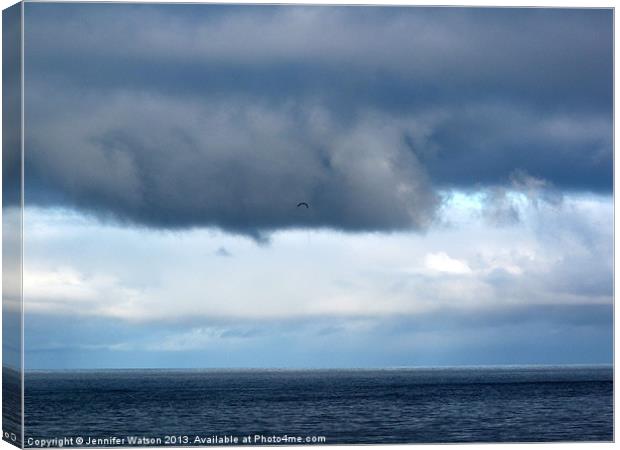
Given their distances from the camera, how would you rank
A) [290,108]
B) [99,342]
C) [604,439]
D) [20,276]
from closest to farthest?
1. [20,276]
2. [604,439]
3. [290,108]
4. [99,342]

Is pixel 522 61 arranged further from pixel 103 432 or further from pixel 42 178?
pixel 103 432

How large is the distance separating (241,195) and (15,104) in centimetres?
1264

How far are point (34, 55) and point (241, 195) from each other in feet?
40.5

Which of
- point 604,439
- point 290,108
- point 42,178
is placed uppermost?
point 290,108

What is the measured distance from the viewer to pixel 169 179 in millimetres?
52344

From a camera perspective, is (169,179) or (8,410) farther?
(169,179)

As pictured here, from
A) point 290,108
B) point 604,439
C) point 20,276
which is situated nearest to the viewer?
point 20,276

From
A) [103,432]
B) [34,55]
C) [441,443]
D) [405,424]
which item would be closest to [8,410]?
[103,432]

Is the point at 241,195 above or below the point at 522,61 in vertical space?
below

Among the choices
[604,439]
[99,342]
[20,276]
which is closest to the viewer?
[20,276]

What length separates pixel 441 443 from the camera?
45.0 metres

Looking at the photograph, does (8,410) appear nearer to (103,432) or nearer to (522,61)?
(103,432)

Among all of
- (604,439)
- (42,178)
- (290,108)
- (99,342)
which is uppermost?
(290,108)

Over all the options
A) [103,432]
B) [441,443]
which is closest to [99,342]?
[103,432]
